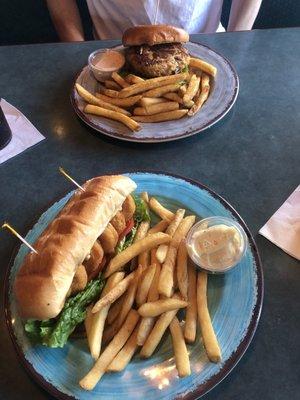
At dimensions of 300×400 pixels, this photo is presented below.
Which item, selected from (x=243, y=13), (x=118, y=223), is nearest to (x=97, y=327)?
(x=118, y=223)

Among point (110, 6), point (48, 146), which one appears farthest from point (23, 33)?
point (48, 146)

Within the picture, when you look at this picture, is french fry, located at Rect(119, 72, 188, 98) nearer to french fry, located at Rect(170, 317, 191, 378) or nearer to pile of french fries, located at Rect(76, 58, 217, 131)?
pile of french fries, located at Rect(76, 58, 217, 131)

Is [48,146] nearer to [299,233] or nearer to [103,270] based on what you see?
[103,270]

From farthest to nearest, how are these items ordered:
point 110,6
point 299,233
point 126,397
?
point 110,6
point 299,233
point 126,397

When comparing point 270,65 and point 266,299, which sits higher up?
point 270,65

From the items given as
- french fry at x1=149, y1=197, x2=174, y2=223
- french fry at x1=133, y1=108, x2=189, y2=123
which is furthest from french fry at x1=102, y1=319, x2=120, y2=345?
french fry at x1=133, y1=108, x2=189, y2=123

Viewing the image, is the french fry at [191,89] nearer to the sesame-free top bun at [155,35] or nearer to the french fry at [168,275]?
Answer: the sesame-free top bun at [155,35]

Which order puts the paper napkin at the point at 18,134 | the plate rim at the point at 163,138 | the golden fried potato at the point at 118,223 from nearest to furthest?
the golden fried potato at the point at 118,223 < the plate rim at the point at 163,138 < the paper napkin at the point at 18,134

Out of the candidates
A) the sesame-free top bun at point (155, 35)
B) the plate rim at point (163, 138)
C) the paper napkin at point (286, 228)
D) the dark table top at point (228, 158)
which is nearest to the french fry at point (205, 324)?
the dark table top at point (228, 158)
